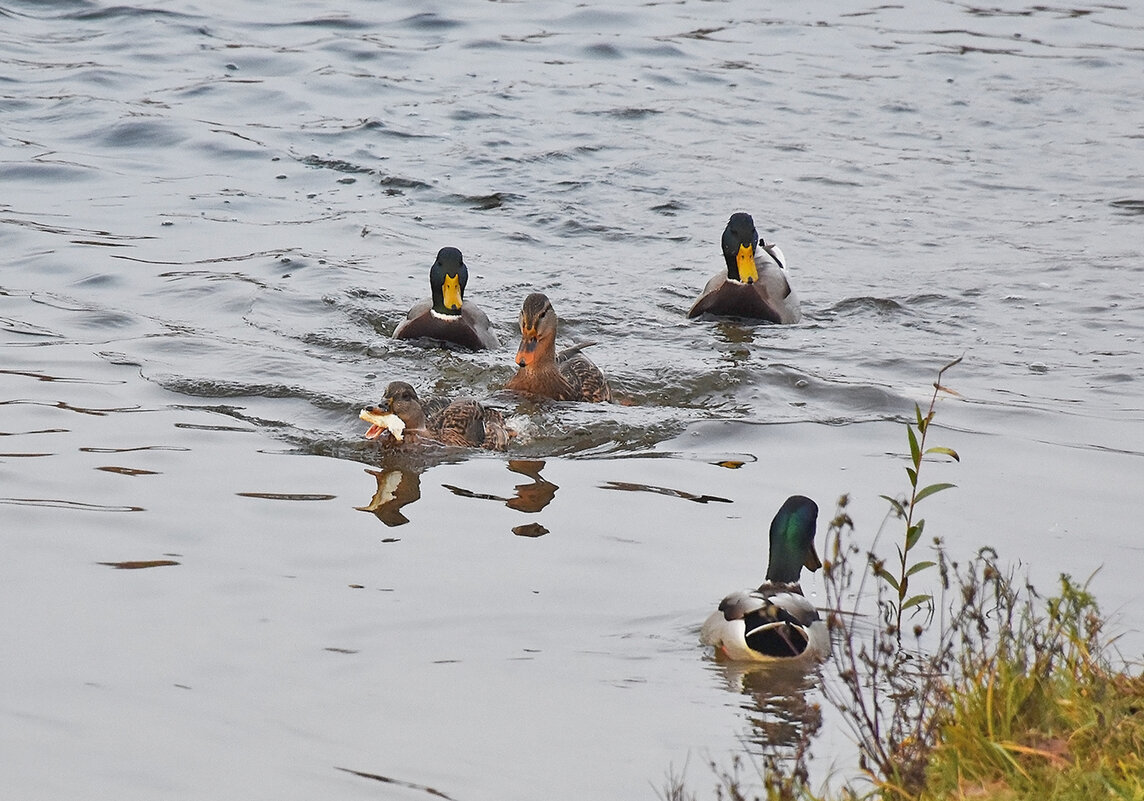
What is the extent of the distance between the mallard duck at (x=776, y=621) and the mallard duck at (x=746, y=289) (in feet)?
19.8

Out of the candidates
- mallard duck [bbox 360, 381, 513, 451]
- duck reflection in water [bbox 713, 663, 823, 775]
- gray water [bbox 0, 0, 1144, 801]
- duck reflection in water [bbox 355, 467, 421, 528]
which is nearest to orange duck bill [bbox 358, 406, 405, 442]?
mallard duck [bbox 360, 381, 513, 451]

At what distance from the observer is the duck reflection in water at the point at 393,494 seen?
24.5 ft

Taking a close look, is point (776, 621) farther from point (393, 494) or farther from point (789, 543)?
point (393, 494)

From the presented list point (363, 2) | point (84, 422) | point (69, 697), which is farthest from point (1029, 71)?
point (69, 697)

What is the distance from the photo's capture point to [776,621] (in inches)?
227

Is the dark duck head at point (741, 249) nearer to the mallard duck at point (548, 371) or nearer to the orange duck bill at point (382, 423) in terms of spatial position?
the mallard duck at point (548, 371)

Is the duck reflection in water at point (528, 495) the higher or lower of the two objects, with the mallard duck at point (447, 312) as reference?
lower

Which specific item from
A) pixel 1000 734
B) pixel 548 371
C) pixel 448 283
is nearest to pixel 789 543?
pixel 1000 734

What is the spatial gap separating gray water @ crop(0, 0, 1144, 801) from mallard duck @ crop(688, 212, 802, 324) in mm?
273

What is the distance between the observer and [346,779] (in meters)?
4.80

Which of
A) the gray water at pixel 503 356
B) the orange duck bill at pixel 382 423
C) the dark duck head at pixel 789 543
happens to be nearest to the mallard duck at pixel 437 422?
the orange duck bill at pixel 382 423

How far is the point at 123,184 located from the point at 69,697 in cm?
1038

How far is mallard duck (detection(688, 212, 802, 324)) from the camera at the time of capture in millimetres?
12227

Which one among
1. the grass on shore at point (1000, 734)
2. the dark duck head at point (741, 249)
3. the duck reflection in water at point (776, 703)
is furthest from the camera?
the dark duck head at point (741, 249)
